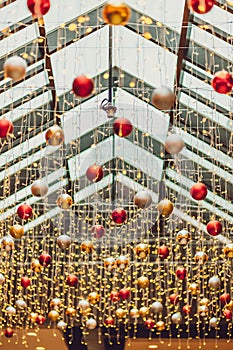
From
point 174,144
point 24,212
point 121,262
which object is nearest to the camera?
point 174,144

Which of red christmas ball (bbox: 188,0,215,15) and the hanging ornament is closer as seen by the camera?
red christmas ball (bbox: 188,0,215,15)

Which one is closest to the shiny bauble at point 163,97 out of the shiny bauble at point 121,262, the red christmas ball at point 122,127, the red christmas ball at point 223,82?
the red christmas ball at point 223,82

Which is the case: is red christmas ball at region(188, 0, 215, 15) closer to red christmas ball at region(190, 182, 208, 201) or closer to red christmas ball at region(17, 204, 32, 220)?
red christmas ball at region(190, 182, 208, 201)

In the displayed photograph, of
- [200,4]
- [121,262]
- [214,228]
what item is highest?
[200,4]

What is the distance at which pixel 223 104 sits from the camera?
6.59 meters

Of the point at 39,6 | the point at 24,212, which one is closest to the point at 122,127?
the point at 39,6

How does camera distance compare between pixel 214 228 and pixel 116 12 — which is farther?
pixel 214 228

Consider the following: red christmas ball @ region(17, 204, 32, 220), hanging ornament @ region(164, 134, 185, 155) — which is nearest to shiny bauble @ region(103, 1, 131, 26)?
hanging ornament @ region(164, 134, 185, 155)

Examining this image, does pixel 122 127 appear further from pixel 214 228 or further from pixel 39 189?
pixel 214 228

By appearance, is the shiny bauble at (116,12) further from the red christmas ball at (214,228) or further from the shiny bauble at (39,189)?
the red christmas ball at (214,228)

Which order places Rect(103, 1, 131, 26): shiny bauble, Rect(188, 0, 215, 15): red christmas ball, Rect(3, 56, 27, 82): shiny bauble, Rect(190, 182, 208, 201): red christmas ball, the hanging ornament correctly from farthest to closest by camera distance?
Rect(190, 182, 208, 201): red christmas ball → the hanging ornament → Rect(3, 56, 27, 82): shiny bauble → Rect(188, 0, 215, 15): red christmas ball → Rect(103, 1, 131, 26): shiny bauble

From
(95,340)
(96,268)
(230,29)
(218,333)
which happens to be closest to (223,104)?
(230,29)

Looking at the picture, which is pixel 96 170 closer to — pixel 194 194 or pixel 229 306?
pixel 194 194

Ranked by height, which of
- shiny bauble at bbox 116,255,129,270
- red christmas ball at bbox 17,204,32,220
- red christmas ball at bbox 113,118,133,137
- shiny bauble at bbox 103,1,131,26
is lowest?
red christmas ball at bbox 17,204,32,220
